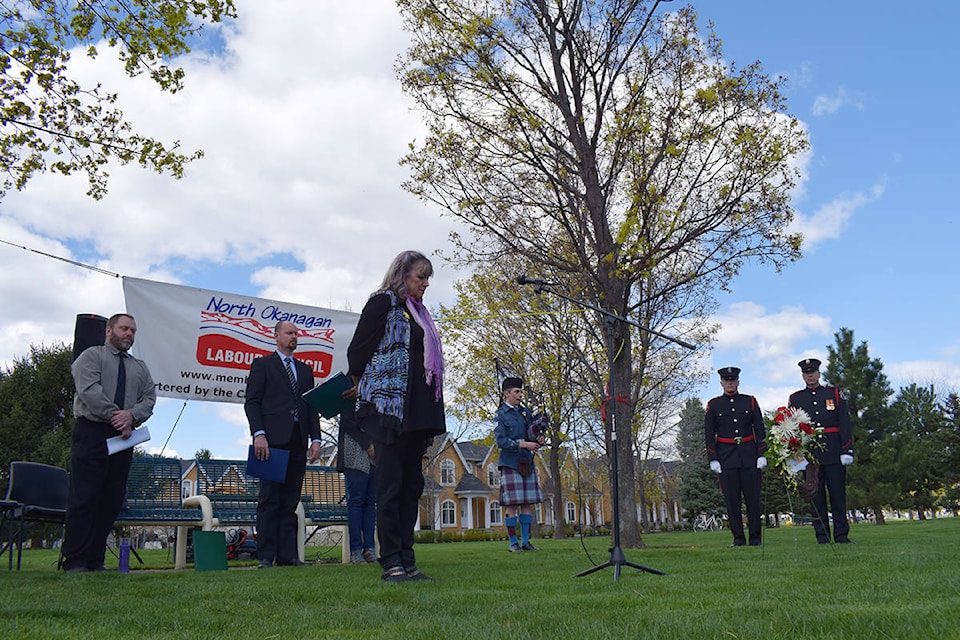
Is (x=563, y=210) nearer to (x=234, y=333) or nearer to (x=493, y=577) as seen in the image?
(x=234, y=333)

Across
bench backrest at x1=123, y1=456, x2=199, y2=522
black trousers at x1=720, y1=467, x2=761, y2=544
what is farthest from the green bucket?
black trousers at x1=720, y1=467, x2=761, y2=544

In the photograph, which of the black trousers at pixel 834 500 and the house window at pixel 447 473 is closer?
the black trousers at pixel 834 500

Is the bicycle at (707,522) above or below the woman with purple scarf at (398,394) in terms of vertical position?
below

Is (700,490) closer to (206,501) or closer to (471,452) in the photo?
(471,452)

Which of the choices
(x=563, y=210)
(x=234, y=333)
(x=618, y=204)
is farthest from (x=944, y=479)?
(x=234, y=333)

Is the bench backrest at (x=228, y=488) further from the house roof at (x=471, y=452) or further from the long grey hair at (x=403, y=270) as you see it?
the house roof at (x=471, y=452)

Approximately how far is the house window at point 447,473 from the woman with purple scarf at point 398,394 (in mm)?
53169

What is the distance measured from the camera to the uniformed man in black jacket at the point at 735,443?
32.1 ft

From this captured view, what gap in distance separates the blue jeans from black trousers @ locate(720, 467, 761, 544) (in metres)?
4.53

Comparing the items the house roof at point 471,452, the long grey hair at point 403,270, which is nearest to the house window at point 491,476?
the house roof at point 471,452

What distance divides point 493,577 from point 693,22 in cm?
851

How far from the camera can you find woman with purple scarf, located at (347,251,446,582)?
5.09 metres

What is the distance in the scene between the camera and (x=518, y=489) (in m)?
10.2

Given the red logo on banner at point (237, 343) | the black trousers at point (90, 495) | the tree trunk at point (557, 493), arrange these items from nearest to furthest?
the black trousers at point (90, 495), the red logo on banner at point (237, 343), the tree trunk at point (557, 493)
